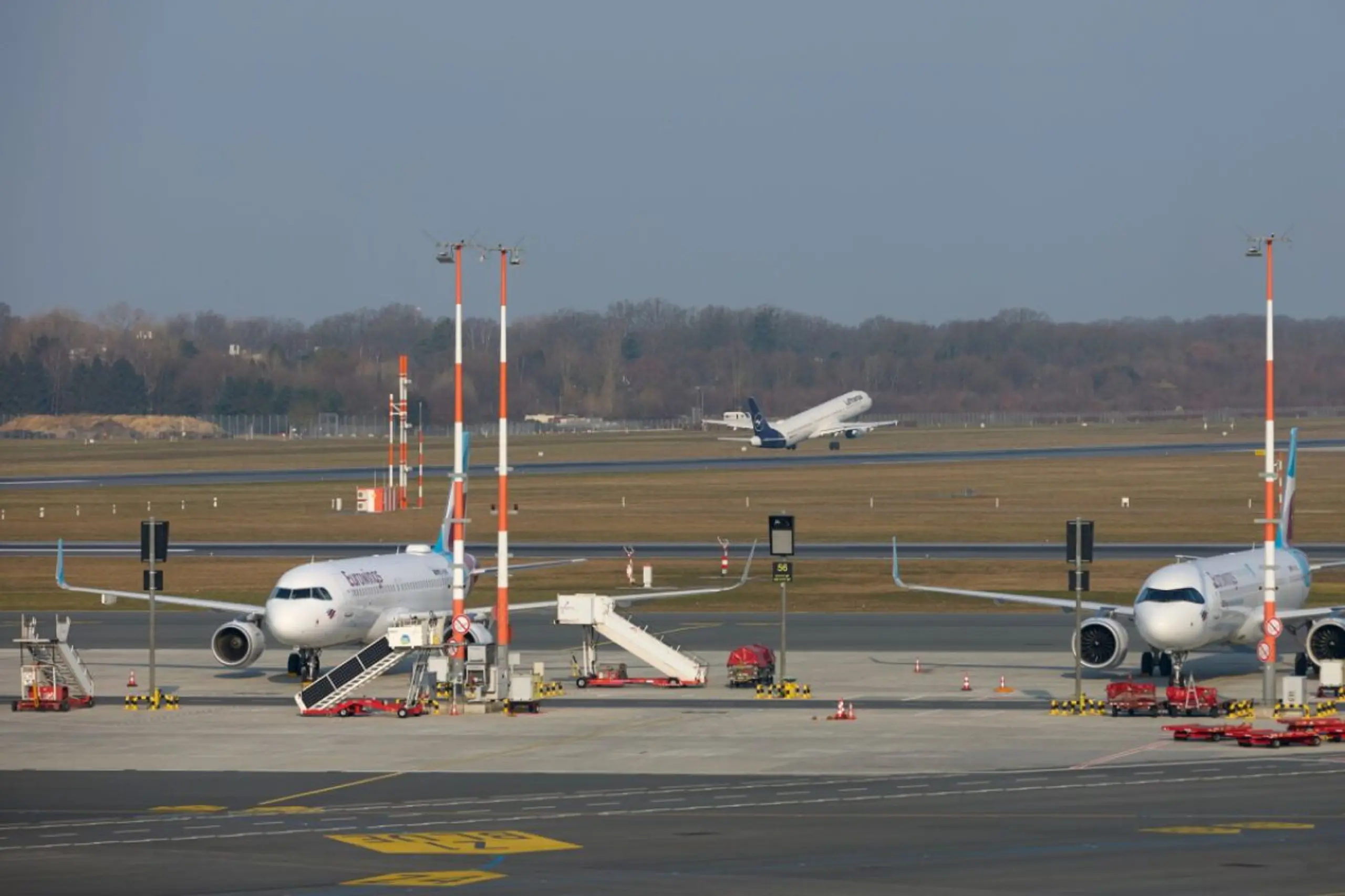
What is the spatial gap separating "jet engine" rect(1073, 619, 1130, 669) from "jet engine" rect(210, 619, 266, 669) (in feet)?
83.4

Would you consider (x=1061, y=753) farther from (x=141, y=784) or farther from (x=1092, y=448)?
(x=1092, y=448)

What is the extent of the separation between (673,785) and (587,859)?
896 centimetres

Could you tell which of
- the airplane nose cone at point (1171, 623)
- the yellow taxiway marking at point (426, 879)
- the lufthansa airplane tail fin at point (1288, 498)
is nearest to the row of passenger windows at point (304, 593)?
the airplane nose cone at point (1171, 623)

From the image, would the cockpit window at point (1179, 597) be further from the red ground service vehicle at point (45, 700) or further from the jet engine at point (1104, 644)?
the red ground service vehicle at point (45, 700)

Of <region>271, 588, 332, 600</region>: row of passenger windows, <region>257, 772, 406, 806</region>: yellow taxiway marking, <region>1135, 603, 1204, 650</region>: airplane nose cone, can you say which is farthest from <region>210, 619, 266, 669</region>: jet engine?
<region>1135, 603, 1204, 650</region>: airplane nose cone

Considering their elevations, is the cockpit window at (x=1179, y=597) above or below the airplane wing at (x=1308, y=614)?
above

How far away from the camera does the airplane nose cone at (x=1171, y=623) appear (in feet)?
181

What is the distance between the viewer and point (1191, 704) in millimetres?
50219

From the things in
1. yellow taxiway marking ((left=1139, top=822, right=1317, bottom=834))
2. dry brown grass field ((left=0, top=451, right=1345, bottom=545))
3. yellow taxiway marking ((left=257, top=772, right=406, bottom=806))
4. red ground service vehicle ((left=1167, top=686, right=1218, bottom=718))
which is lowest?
yellow taxiway marking ((left=257, top=772, right=406, bottom=806))

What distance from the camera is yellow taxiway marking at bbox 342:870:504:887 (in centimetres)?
2845

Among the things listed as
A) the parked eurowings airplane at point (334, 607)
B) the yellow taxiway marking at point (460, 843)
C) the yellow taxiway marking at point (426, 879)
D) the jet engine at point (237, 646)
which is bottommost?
the yellow taxiway marking at point (460, 843)

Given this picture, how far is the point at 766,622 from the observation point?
3049 inches

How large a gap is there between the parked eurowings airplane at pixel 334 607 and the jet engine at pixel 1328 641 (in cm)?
1820

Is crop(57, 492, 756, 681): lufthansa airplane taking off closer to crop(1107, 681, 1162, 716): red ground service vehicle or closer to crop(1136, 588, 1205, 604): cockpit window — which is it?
crop(1136, 588, 1205, 604): cockpit window
